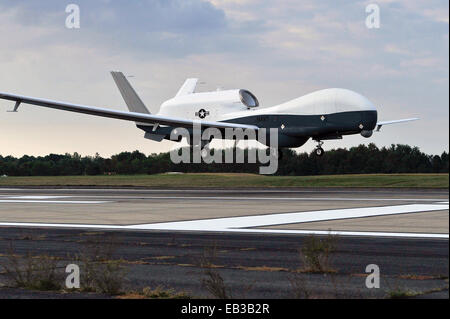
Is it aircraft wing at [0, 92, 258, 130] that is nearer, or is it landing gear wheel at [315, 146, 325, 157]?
landing gear wheel at [315, 146, 325, 157]

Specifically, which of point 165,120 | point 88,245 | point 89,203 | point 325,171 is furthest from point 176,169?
point 88,245

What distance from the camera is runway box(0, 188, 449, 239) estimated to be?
22.5m

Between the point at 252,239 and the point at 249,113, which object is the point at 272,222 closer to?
the point at 252,239

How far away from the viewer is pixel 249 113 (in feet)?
173

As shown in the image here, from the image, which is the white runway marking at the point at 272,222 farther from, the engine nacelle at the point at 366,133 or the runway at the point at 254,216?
the engine nacelle at the point at 366,133

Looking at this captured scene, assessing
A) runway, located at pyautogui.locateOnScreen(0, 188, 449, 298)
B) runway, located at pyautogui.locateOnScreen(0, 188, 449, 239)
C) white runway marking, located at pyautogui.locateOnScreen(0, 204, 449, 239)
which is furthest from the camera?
runway, located at pyautogui.locateOnScreen(0, 188, 449, 239)

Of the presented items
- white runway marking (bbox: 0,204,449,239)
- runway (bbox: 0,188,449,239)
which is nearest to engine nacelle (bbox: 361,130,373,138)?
runway (bbox: 0,188,449,239)

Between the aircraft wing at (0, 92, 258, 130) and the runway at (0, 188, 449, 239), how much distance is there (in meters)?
16.0

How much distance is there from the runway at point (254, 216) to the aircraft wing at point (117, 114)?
1596 cm

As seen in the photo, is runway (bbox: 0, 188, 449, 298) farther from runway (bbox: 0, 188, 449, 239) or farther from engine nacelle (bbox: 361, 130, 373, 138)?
engine nacelle (bbox: 361, 130, 373, 138)

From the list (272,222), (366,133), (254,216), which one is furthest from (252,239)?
(366,133)

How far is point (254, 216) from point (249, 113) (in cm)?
2555

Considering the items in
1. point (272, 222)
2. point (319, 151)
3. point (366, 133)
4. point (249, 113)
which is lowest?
point (272, 222)

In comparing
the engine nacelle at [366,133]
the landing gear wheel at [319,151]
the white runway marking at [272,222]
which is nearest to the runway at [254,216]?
the white runway marking at [272,222]
